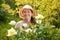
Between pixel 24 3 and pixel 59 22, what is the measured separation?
50cm

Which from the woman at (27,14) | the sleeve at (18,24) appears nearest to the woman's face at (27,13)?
the woman at (27,14)

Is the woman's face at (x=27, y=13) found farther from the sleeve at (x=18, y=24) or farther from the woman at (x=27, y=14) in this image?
the sleeve at (x=18, y=24)

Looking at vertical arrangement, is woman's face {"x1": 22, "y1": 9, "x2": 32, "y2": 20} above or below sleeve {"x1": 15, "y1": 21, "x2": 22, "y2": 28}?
above

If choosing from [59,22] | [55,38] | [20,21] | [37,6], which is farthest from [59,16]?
[55,38]

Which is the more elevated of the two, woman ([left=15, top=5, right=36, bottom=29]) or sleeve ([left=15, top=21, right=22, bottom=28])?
woman ([left=15, top=5, right=36, bottom=29])

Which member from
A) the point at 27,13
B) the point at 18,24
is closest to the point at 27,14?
the point at 27,13

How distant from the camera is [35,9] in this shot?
2.92 m

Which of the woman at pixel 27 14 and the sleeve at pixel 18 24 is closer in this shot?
the sleeve at pixel 18 24

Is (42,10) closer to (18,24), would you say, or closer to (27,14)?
(27,14)

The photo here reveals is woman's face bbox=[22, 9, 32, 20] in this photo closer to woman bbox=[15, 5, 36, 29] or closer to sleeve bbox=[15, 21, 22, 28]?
woman bbox=[15, 5, 36, 29]

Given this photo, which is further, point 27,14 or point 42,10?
point 42,10

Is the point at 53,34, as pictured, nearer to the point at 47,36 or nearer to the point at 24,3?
the point at 47,36

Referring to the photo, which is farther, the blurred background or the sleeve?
the blurred background

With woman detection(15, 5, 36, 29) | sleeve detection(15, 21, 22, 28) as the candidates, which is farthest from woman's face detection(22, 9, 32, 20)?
sleeve detection(15, 21, 22, 28)
